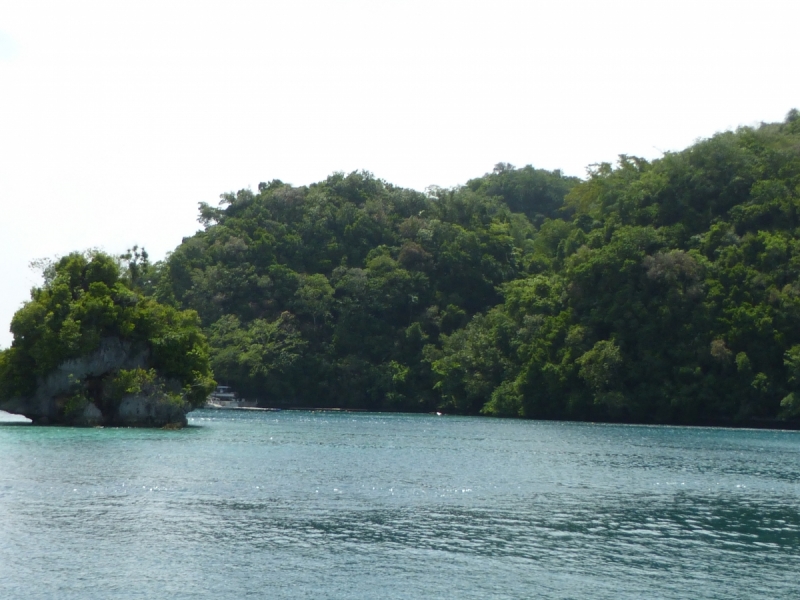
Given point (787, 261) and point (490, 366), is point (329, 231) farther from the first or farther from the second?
point (787, 261)

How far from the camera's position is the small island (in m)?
62.3

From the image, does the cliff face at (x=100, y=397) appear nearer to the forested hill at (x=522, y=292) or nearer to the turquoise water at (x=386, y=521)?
the turquoise water at (x=386, y=521)

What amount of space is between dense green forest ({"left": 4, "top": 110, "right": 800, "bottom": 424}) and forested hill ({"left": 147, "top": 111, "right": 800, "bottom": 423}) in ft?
0.61

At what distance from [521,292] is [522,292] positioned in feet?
0.36

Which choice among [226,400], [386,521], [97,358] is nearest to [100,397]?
[97,358]

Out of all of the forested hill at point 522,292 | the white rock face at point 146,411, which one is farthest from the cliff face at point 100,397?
the forested hill at point 522,292

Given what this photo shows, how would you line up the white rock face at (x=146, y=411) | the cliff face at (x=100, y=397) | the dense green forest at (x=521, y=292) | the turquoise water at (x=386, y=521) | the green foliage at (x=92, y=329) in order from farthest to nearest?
the dense green forest at (x=521, y=292)
the white rock face at (x=146, y=411)
the cliff face at (x=100, y=397)
the green foliage at (x=92, y=329)
the turquoise water at (x=386, y=521)

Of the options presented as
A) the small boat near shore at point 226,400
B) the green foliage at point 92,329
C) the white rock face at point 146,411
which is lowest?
the white rock face at point 146,411

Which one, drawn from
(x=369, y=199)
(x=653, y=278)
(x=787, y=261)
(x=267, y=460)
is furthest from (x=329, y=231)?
(x=267, y=460)

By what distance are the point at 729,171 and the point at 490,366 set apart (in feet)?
92.8

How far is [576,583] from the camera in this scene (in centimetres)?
2238

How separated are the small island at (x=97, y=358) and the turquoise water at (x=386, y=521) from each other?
7.82 metres

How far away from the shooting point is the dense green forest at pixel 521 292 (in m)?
83.6

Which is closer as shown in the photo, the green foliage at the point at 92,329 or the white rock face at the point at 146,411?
the green foliage at the point at 92,329
